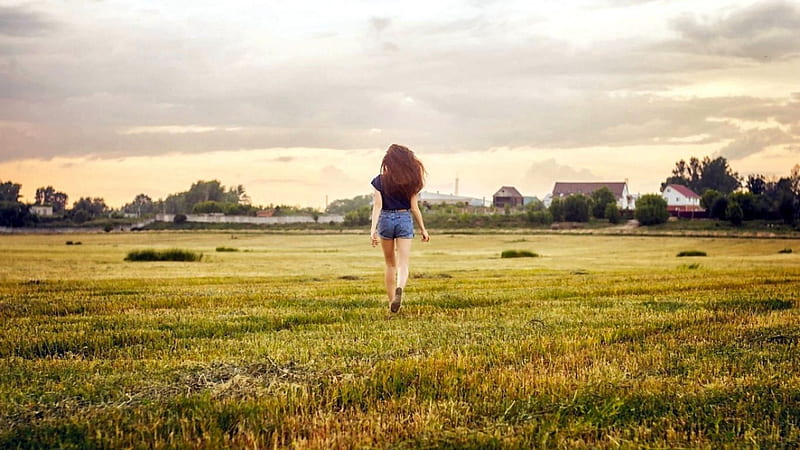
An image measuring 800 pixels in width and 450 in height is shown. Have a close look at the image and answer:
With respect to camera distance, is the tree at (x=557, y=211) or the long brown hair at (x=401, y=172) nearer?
the long brown hair at (x=401, y=172)

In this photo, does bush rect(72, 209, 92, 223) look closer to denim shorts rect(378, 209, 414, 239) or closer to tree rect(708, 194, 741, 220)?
tree rect(708, 194, 741, 220)

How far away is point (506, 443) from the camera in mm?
4289

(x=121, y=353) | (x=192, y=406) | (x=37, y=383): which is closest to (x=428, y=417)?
(x=192, y=406)

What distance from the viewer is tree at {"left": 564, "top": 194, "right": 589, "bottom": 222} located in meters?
122

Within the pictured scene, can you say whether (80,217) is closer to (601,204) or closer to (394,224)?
(601,204)

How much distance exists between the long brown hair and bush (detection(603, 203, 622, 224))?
11300cm

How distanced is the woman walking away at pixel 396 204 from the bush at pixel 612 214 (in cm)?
11285

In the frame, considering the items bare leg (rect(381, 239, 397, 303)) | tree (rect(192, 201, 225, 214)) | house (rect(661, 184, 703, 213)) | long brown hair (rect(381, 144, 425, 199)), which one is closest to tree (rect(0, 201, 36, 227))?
tree (rect(192, 201, 225, 214))

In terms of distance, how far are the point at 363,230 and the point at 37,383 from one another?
4881 inches

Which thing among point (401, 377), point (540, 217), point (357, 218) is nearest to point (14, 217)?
point (357, 218)

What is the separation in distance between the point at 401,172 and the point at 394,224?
0.84 meters

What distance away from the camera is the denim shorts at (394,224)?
11.3 metres

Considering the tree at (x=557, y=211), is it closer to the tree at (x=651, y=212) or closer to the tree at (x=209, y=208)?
the tree at (x=651, y=212)

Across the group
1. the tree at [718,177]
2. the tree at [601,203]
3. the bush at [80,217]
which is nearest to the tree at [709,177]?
the tree at [718,177]
